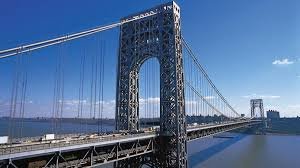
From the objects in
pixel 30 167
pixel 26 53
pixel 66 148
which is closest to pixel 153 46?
pixel 26 53

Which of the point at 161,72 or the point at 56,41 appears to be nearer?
the point at 56,41

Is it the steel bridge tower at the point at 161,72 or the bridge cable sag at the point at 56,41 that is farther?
the steel bridge tower at the point at 161,72

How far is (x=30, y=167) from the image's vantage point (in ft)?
64.8

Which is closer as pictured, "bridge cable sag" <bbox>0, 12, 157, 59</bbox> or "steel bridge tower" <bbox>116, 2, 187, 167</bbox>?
"bridge cable sag" <bbox>0, 12, 157, 59</bbox>

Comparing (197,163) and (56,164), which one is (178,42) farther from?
(197,163)

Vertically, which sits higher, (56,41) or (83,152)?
(56,41)

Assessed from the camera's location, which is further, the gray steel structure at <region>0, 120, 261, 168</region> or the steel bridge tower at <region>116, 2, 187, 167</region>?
the steel bridge tower at <region>116, 2, 187, 167</region>

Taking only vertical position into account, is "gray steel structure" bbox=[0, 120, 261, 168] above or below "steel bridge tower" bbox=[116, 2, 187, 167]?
below

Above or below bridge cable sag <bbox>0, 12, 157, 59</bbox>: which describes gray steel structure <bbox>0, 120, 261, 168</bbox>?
below

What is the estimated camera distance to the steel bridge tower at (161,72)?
1487 inches

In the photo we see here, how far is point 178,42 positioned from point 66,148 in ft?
78.6

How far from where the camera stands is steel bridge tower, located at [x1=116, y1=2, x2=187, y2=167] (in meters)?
37.8

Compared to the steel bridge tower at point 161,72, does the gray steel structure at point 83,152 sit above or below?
below

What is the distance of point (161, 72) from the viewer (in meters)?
39.4
